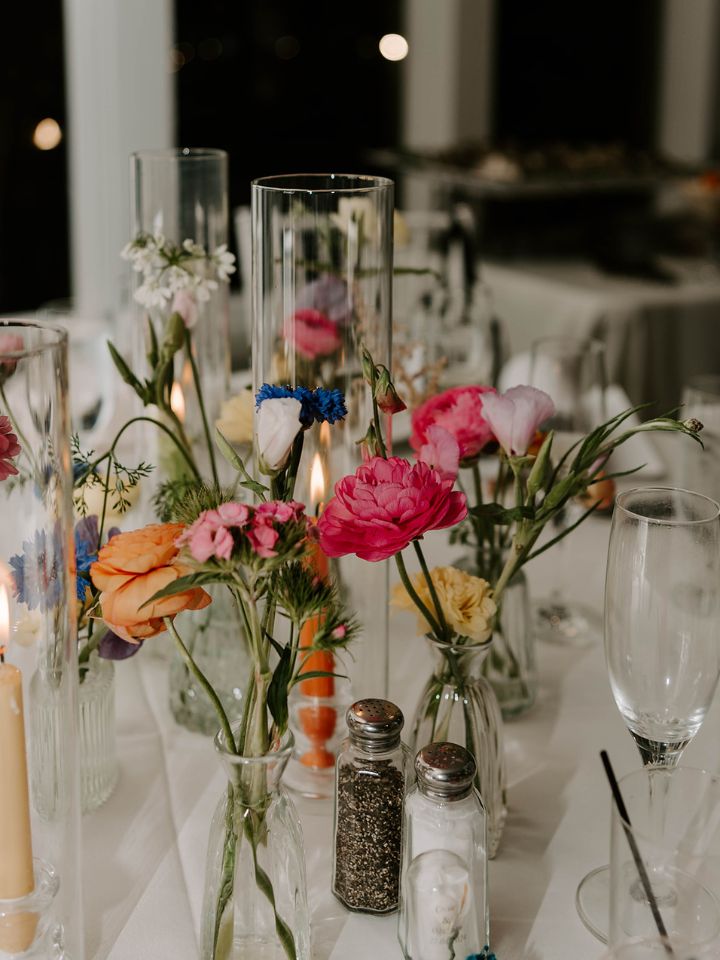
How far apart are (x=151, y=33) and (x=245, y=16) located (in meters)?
0.82

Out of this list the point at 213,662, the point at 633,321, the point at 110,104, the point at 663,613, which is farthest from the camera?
the point at 110,104

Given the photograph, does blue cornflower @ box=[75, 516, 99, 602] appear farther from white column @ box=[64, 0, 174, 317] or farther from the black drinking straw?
white column @ box=[64, 0, 174, 317]

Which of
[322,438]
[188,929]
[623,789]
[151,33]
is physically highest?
[151,33]

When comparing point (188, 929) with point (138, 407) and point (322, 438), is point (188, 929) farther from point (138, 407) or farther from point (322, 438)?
point (138, 407)

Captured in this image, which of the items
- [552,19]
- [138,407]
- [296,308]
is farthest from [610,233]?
[296,308]

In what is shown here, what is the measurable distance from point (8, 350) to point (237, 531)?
0.14m

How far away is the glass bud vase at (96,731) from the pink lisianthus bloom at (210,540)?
0.27m

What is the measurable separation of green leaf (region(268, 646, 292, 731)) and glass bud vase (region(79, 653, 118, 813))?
8.8 inches

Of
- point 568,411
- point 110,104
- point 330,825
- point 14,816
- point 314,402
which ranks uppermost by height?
point 110,104

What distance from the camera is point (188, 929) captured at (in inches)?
27.8

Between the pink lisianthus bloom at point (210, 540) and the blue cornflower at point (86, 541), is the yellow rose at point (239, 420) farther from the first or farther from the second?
the pink lisianthus bloom at point (210, 540)

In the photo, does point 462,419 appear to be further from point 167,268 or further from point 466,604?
point 167,268

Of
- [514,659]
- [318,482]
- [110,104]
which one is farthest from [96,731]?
[110,104]

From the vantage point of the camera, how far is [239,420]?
926 mm
